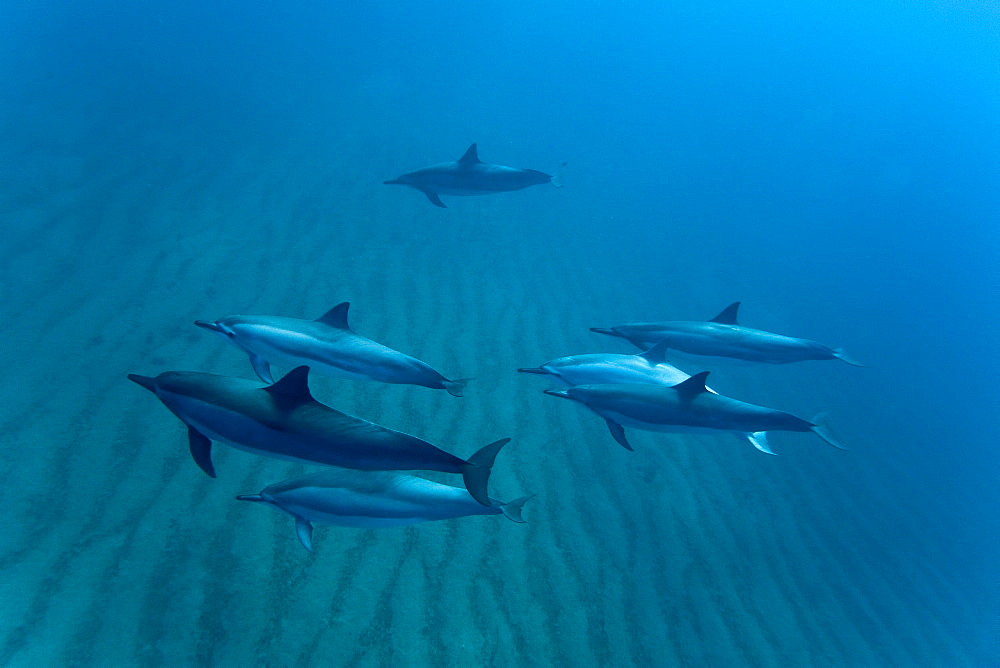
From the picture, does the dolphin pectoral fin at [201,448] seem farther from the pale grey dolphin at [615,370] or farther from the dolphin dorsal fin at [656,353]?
the dolphin dorsal fin at [656,353]

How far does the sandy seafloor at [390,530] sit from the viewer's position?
302 centimetres

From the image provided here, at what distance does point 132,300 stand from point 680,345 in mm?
5803

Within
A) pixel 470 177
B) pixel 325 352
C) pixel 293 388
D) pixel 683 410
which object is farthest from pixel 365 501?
pixel 470 177

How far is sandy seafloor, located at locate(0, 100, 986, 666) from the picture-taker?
9.90ft

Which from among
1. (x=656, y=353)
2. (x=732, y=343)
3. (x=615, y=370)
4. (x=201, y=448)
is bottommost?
(x=201, y=448)

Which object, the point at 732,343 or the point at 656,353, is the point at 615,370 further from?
the point at 732,343

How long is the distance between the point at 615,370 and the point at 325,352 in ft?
7.12

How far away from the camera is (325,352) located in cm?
307

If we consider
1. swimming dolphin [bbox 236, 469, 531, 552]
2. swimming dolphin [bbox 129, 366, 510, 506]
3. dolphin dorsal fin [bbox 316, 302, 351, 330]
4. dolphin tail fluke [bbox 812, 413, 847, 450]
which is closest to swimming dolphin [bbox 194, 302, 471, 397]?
dolphin dorsal fin [bbox 316, 302, 351, 330]

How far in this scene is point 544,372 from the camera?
155 inches

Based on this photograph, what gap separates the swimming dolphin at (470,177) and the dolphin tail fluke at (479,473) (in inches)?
198

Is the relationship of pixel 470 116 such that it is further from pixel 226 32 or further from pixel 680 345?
pixel 680 345

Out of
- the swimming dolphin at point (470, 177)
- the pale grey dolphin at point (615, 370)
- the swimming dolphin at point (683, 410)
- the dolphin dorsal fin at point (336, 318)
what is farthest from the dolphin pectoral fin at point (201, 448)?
the swimming dolphin at point (470, 177)

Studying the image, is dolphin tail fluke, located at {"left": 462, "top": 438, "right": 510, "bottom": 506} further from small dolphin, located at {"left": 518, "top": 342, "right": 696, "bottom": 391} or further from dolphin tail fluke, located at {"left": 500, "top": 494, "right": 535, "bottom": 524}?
small dolphin, located at {"left": 518, "top": 342, "right": 696, "bottom": 391}
